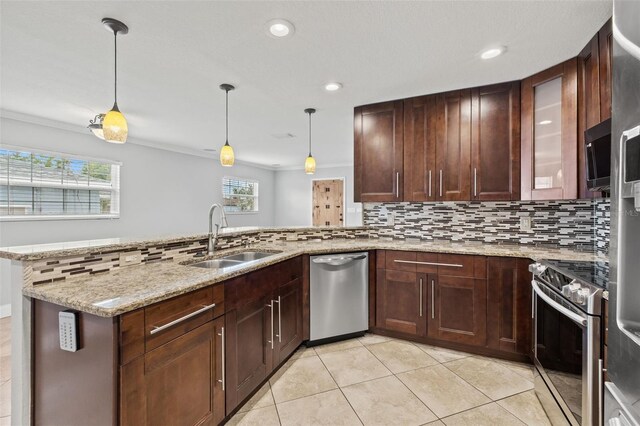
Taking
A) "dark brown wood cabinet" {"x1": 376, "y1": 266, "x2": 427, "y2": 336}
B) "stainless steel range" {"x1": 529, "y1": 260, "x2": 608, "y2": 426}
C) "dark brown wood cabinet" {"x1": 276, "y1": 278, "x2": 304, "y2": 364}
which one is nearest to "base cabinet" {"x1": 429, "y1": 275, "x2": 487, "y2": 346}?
"dark brown wood cabinet" {"x1": 376, "y1": 266, "x2": 427, "y2": 336}

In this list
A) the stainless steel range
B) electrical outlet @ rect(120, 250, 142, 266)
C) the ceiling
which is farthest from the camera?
electrical outlet @ rect(120, 250, 142, 266)

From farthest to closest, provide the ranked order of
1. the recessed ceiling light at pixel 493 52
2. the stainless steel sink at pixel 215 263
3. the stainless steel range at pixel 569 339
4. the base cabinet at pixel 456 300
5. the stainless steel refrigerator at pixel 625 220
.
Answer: the base cabinet at pixel 456 300
the stainless steel sink at pixel 215 263
the recessed ceiling light at pixel 493 52
the stainless steel range at pixel 569 339
the stainless steel refrigerator at pixel 625 220

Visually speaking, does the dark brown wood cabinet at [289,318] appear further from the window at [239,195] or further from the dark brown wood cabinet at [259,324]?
the window at [239,195]

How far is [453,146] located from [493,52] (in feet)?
2.87

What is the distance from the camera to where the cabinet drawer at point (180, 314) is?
1214 millimetres

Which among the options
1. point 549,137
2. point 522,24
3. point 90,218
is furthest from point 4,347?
point 549,137

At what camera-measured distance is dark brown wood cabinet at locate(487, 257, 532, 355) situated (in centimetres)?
227

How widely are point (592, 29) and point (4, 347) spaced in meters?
5.18

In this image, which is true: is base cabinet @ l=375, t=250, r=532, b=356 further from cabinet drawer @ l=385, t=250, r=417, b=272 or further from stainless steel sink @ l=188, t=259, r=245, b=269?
stainless steel sink @ l=188, t=259, r=245, b=269

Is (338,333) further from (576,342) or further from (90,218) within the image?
(90,218)

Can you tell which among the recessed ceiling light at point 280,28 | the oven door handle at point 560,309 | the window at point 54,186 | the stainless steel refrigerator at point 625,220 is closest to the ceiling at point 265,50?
the recessed ceiling light at point 280,28

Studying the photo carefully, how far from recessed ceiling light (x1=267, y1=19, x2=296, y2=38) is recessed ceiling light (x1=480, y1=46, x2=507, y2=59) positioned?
1385 mm

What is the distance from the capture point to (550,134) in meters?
2.37

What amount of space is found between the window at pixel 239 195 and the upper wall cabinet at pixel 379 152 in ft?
14.5
